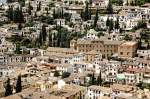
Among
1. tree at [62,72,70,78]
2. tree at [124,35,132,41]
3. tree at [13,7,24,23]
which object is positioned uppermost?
tree at [13,7,24,23]

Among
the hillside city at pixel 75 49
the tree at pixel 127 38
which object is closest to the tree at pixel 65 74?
the hillside city at pixel 75 49

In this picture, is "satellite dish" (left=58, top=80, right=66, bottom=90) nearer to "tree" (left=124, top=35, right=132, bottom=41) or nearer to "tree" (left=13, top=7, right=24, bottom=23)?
"tree" (left=124, top=35, right=132, bottom=41)

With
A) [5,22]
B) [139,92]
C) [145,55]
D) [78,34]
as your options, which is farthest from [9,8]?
[139,92]

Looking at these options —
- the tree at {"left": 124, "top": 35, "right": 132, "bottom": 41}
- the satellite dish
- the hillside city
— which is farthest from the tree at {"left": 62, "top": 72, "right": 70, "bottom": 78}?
the tree at {"left": 124, "top": 35, "right": 132, "bottom": 41}

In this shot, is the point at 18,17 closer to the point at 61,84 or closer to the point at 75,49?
the point at 75,49

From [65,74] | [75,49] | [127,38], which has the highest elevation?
[127,38]

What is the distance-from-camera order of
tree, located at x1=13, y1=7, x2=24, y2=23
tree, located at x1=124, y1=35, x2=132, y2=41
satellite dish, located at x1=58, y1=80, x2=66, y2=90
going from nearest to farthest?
satellite dish, located at x1=58, y1=80, x2=66, y2=90
tree, located at x1=124, y1=35, x2=132, y2=41
tree, located at x1=13, y1=7, x2=24, y2=23

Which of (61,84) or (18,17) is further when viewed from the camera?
(18,17)

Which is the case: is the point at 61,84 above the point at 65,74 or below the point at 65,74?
above

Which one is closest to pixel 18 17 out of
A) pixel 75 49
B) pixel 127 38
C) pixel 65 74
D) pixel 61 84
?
pixel 75 49
